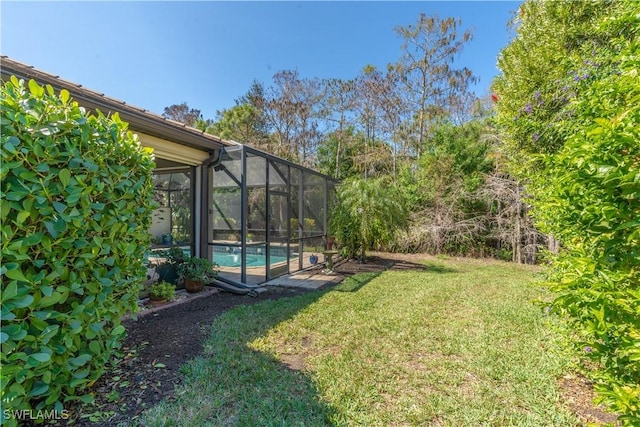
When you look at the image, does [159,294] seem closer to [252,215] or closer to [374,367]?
[252,215]

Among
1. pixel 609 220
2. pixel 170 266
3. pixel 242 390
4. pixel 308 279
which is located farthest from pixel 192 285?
pixel 609 220

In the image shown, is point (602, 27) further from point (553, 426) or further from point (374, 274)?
point (374, 274)

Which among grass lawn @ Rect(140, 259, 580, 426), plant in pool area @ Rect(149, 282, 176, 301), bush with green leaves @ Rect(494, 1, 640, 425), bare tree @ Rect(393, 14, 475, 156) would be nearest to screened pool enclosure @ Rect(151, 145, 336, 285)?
plant in pool area @ Rect(149, 282, 176, 301)

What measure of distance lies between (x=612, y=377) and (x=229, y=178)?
678 centimetres

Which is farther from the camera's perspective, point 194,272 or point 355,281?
point 355,281

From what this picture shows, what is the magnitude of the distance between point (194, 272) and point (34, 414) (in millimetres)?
4084

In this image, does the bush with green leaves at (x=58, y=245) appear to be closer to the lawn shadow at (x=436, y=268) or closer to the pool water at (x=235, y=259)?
the pool water at (x=235, y=259)

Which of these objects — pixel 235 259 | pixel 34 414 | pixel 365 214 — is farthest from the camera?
pixel 365 214

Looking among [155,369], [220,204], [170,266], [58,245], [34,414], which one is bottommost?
[155,369]

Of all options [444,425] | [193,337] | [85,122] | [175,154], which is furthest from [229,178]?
[444,425]

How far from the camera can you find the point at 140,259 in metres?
2.90

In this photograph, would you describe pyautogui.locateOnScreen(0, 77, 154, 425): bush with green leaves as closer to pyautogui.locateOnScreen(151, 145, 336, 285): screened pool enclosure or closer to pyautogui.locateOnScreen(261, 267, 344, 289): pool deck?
pyautogui.locateOnScreen(151, 145, 336, 285): screened pool enclosure

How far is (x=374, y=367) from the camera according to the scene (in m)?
3.25

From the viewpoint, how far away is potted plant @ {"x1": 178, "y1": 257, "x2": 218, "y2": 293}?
6.06m
